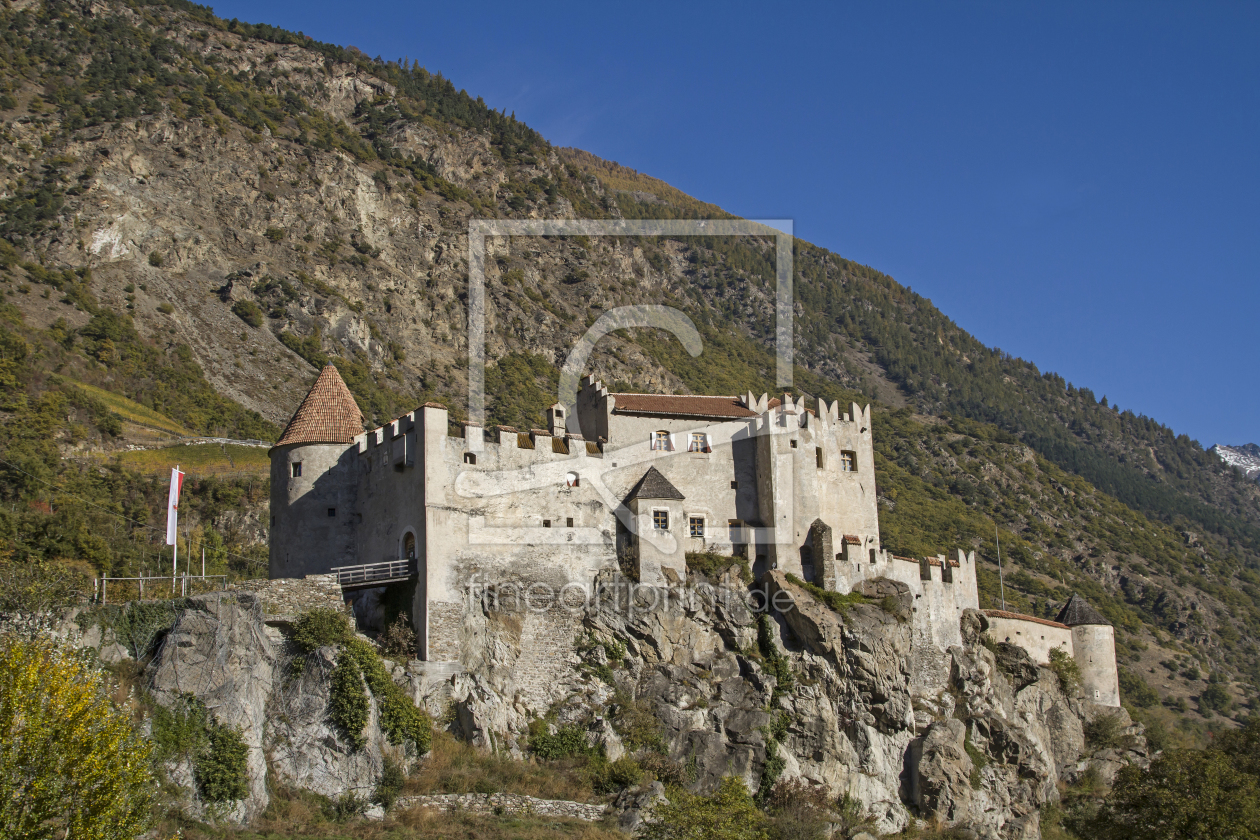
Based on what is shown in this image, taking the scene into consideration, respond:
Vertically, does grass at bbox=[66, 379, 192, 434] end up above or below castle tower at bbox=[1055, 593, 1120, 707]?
above

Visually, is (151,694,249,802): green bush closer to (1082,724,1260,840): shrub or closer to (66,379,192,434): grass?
(1082,724,1260,840): shrub

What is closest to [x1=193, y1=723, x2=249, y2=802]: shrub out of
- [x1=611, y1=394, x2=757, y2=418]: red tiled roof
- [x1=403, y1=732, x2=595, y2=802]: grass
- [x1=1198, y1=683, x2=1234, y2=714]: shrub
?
[x1=403, y1=732, x2=595, y2=802]: grass

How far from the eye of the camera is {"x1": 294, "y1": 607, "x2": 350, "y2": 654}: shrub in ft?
122

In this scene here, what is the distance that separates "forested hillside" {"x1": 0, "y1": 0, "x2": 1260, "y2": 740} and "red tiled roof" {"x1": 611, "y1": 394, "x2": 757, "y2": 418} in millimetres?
33766

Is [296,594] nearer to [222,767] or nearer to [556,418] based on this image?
[222,767]

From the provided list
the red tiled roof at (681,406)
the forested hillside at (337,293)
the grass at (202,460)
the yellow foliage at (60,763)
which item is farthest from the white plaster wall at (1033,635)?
the grass at (202,460)

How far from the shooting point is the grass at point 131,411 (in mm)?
85562

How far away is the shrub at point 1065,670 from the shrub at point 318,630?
40.0 meters

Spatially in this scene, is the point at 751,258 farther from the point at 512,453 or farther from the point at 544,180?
the point at 512,453

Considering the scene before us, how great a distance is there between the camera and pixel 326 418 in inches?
1880

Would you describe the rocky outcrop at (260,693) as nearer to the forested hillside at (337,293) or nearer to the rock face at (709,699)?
the rock face at (709,699)

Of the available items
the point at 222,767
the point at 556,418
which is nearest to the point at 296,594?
the point at 222,767

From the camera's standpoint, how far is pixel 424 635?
40.4m

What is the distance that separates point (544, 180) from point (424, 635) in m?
115
